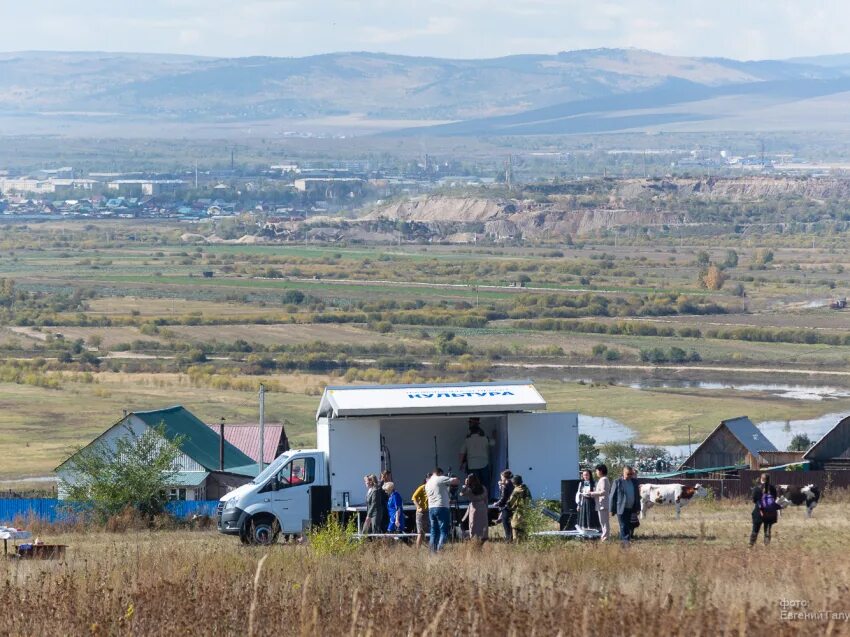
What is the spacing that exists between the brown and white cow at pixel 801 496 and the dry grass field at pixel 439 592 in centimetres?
537

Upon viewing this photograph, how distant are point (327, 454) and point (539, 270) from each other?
95676 mm

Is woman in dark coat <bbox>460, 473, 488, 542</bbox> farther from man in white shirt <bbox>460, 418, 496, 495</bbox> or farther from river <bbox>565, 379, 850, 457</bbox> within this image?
river <bbox>565, 379, 850, 457</bbox>

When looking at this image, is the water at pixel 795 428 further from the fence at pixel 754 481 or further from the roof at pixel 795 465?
the fence at pixel 754 481

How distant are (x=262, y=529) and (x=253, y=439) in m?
16.5

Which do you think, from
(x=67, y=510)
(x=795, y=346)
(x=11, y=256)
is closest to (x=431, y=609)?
(x=67, y=510)

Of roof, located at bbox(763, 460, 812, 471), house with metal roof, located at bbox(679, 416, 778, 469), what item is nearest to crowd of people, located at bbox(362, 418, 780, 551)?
roof, located at bbox(763, 460, 812, 471)

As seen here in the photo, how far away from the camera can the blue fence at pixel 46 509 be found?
2348cm

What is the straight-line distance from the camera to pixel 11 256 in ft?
449

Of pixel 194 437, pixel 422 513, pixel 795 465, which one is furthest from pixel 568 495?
pixel 194 437

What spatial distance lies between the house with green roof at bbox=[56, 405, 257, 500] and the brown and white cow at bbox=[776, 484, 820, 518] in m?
9.85

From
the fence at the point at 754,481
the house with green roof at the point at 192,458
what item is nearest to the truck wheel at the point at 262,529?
the house with green roof at the point at 192,458

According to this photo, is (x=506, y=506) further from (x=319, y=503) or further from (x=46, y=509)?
(x=46, y=509)

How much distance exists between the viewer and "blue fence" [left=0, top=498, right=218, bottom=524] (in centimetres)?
2348

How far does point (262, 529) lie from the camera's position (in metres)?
18.5
